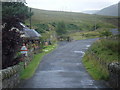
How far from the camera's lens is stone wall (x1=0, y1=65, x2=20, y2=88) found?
11070 mm

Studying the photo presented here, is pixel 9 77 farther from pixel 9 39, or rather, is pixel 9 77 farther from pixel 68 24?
pixel 68 24

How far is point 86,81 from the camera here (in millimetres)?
14516

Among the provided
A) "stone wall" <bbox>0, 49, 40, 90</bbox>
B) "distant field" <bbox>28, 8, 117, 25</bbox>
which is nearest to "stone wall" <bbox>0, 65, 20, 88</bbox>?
"stone wall" <bbox>0, 49, 40, 90</bbox>

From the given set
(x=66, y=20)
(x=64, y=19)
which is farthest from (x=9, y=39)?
(x=64, y=19)

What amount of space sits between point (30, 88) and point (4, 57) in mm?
2226

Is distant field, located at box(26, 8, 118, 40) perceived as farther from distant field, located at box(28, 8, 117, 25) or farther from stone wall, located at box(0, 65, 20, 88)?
stone wall, located at box(0, 65, 20, 88)

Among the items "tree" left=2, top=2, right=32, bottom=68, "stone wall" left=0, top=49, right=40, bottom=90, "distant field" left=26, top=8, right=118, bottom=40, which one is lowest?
"stone wall" left=0, top=49, right=40, bottom=90

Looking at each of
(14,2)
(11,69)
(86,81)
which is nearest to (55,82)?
(86,81)

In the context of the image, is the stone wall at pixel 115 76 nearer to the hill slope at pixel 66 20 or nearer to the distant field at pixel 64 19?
the hill slope at pixel 66 20

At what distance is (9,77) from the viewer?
12.1 m

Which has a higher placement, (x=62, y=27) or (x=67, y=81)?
(x=62, y=27)

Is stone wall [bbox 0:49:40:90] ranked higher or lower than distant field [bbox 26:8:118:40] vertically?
lower

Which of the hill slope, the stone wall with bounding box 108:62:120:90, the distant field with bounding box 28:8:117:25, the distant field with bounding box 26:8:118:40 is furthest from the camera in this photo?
the distant field with bounding box 28:8:117:25

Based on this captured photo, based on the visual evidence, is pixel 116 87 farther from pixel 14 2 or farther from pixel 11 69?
pixel 14 2
